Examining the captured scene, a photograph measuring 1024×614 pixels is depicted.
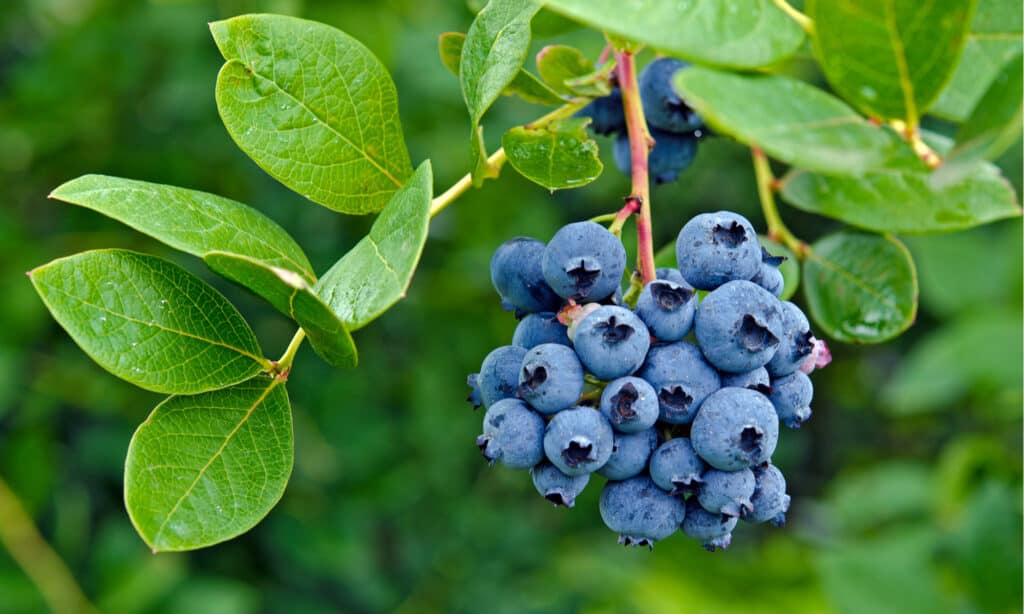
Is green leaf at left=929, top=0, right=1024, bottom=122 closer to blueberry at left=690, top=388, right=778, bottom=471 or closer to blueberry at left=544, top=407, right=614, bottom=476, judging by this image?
blueberry at left=690, top=388, right=778, bottom=471

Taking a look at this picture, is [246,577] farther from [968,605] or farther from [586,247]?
[586,247]

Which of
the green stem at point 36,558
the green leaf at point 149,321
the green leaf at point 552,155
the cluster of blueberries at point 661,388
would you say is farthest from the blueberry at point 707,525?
the green stem at point 36,558

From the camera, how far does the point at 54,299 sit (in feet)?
2.82

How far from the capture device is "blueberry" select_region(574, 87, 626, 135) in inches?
47.7

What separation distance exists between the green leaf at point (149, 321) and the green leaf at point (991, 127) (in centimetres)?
68

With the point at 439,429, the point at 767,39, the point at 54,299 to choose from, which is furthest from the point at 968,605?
the point at 54,299

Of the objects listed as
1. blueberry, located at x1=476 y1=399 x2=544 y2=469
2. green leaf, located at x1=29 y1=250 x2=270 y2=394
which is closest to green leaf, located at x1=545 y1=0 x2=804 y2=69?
blueberry, located at x1=476 y1=399 x2=544 y2=469

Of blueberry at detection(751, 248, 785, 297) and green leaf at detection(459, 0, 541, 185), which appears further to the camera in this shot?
blueberry at detection(751, 248, 785, 297)

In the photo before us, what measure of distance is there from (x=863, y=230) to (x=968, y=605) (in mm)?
1416

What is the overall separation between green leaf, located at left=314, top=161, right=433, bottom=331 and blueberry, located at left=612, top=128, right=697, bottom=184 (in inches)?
18.6

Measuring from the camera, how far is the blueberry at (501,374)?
36.4 inches

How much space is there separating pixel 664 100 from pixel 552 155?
0.32 metres

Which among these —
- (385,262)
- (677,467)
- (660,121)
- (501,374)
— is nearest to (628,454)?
(677,467)

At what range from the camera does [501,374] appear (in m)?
0.93
